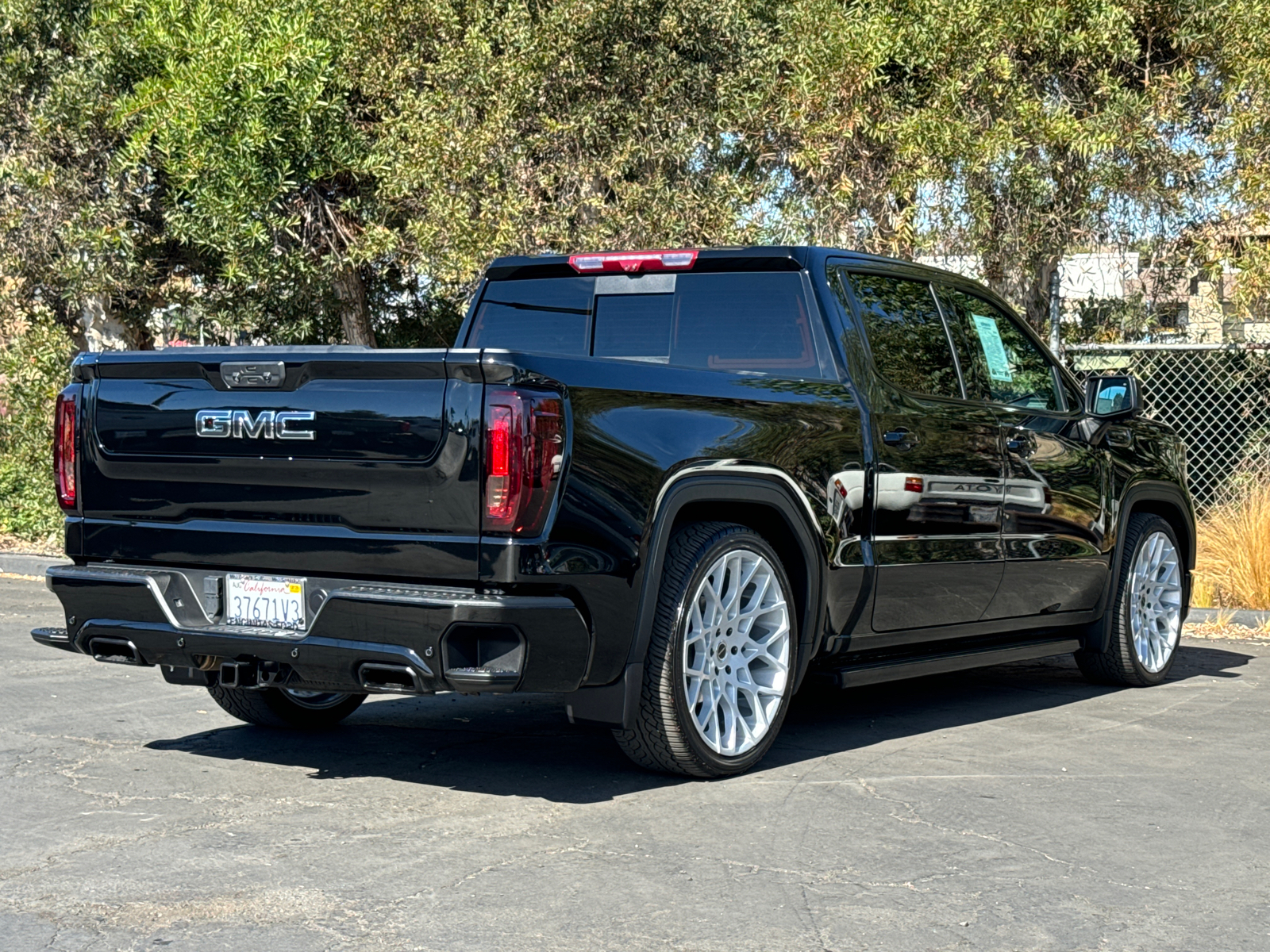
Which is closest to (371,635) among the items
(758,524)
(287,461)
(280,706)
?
(287,461)

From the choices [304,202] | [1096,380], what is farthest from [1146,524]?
[304,202]

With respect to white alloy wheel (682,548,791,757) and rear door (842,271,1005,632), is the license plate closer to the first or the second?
white alloy wheel (682,548,791,757)

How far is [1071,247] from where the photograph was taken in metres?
12.3

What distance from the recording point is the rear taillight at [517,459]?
498 cm

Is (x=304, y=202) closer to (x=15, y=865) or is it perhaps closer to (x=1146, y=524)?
(x=1146, y=524)

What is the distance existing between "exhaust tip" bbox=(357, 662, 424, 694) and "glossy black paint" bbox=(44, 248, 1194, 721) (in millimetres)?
288

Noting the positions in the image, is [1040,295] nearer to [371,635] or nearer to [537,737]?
[537,737]

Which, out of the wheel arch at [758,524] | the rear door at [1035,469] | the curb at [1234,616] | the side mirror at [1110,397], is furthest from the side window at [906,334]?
the curb at [1234,616]

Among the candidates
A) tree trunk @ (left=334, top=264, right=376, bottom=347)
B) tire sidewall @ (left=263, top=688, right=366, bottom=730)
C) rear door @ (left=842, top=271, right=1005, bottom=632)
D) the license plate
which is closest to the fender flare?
rear door @ (left=842, top=271, right=1005, bottom=632)

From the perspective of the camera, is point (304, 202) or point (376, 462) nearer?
point (376, 462)

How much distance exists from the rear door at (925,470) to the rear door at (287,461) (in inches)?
83.3

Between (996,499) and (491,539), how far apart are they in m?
2.95

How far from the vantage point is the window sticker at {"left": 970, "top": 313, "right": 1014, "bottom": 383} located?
7.55m

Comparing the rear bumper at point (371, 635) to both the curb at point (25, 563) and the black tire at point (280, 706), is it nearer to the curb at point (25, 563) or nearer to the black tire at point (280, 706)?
the black tire at point (280, 706)
